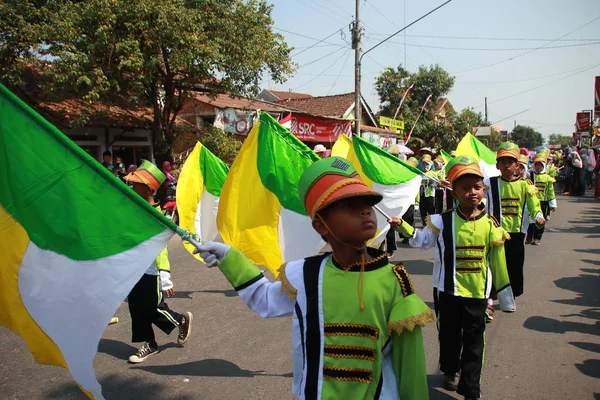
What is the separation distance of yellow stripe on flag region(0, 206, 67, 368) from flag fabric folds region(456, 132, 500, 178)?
21.4 ft

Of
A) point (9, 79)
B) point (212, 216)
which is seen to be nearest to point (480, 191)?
point (212, 216)

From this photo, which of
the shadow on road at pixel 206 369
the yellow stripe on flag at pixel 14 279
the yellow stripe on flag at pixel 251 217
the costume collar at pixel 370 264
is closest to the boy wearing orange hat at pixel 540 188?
the yellow stripe on flag at pixel 251 217

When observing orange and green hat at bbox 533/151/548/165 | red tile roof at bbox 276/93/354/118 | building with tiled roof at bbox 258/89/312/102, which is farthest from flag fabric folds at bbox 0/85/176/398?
building with tiled roof at bbox 258/89/312/102

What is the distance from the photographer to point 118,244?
2420mm

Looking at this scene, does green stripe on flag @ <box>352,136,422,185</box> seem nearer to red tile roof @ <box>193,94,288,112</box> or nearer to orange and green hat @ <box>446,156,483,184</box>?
orange and green hat @ <box>446,156,483,184</box>

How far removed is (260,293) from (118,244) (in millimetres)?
780

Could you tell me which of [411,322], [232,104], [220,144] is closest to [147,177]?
[411,322]

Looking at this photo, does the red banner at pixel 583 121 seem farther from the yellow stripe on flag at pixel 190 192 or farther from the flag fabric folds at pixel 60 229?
the flag fabric folds at pixel 60 229

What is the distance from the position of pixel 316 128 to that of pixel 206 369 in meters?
19.5

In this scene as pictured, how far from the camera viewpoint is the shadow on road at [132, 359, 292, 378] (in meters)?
4.20

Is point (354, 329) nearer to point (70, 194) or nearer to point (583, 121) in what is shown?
point (70, 194)

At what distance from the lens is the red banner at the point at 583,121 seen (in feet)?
99.5

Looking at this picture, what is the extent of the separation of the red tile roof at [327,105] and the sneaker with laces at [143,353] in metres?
24.3

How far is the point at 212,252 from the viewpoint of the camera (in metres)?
2.19
